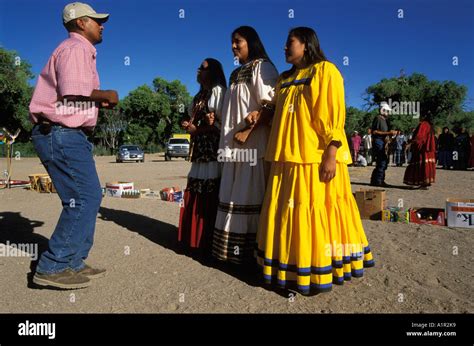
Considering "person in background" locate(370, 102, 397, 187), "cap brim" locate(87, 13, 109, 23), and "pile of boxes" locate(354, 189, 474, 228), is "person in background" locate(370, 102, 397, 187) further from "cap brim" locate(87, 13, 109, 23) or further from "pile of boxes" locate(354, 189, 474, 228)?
"cap brim" locate(87, 13, 109, 23)

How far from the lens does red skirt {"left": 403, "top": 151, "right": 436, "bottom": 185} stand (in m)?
9.11

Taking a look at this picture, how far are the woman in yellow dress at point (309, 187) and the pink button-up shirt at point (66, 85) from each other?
1517 mm

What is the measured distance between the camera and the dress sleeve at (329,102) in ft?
9.11

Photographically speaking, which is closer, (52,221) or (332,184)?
(332,184)

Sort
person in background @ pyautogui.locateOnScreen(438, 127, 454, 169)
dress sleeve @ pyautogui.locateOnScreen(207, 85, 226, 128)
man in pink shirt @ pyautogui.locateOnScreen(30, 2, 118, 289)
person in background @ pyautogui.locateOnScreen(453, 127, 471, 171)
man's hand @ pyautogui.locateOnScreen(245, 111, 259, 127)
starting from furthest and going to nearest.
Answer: person in background @ pyautogui.locateOnScreen(438, 127, 454, 169) < person in background @ pyautogui.locateOnScreen(453, 127, 471, 171) < dress sleeve @ pyautogui.locateOnScreen(207, 85, 226, 128) < man's hand @ pyautogui.locateOnScreen(245, 111, 259, 127) < man in pink shirt @ pyautogui.locateOnScreen(30, 2, 118, 289)

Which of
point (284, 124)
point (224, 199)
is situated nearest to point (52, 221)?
point (224, 199)

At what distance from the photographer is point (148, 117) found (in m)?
54.8

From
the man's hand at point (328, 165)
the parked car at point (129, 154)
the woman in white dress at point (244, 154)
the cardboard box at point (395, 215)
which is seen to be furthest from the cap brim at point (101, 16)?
the parked car at point (129, 154)

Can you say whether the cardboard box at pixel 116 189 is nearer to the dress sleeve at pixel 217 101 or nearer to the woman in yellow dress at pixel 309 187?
the dress sleeve at pixel 217 101

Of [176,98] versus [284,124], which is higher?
[176,98]

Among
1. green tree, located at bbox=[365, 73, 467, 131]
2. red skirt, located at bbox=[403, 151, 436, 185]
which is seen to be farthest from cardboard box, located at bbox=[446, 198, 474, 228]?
green tree, located at bbox=[365, 73, 467, 131]
